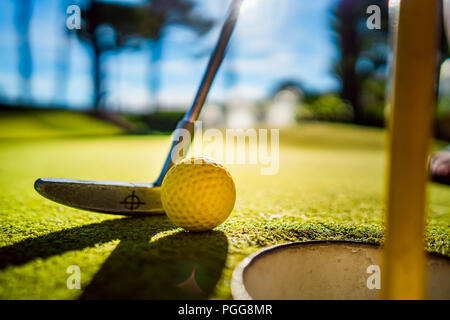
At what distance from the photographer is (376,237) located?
1558 mm

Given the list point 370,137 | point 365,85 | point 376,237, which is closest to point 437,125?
point 370,137

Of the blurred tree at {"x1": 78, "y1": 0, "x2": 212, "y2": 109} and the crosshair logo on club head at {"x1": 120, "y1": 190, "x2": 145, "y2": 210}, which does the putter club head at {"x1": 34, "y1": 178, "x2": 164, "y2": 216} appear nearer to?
the crosshair logo on club head at {"x1": 120, "y1": 190, "x2": 145, "y2": 210}

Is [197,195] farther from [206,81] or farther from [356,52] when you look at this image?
[356,52]

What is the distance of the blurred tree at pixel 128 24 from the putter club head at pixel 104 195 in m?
21.2

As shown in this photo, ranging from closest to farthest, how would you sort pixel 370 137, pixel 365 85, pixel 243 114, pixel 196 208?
1. pixel 196 208
2. pixel 370 137
3. pixel 243 114
4. pixel 365 85

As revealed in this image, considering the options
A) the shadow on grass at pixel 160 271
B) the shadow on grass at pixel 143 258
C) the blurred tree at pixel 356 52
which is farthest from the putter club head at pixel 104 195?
the blurred tree at pixel 356 52

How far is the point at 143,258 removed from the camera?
1.19 m

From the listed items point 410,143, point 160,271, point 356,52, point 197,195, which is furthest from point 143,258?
point 356,52

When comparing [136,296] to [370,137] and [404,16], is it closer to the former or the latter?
[404,16]

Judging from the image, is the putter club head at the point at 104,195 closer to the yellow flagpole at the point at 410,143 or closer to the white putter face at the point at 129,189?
the white putter face at the point at 129,189

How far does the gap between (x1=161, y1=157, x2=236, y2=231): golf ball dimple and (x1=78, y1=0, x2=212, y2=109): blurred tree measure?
845 inches

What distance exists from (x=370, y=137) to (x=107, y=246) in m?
11.4

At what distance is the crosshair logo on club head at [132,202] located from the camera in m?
1.77
